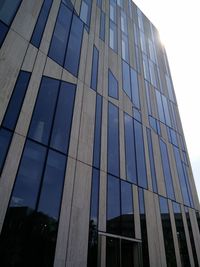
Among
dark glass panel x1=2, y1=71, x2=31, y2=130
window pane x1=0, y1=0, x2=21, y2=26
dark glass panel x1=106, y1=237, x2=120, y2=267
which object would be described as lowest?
dark glass panel x1=106, y1=237, x2=120, y2=267

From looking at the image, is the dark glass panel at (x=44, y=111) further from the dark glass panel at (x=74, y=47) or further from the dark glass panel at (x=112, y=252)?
the dark glass panel at (x=112, y=252)

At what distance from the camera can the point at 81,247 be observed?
884 centimetres

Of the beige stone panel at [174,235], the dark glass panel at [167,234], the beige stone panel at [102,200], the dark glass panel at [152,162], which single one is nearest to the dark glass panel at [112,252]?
the beige stone panel at [102,200]

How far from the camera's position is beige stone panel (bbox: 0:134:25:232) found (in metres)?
7.34

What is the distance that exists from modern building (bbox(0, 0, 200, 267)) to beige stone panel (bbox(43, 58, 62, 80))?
0.24 feet

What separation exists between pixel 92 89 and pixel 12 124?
6.20 m

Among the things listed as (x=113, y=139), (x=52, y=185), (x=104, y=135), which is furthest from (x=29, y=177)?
(x=113, y=139)

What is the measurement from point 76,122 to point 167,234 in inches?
369

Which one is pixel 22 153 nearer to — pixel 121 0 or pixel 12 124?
pixel 12 124

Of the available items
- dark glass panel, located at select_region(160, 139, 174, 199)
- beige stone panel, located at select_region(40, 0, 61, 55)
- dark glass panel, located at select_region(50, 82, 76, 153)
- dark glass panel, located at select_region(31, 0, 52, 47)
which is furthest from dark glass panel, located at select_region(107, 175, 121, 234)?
dark glass panel, located at select_region(31, 0, 52, 47)

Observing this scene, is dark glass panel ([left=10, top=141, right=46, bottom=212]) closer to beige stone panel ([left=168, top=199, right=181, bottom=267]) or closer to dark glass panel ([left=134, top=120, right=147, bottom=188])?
dark glass panel ([left=134, top=120, right=147, bottom=188])

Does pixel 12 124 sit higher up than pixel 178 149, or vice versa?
pixel 178 149

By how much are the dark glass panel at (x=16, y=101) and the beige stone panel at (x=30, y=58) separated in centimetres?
31

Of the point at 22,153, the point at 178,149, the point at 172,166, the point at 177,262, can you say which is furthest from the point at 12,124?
the point at 178,149
